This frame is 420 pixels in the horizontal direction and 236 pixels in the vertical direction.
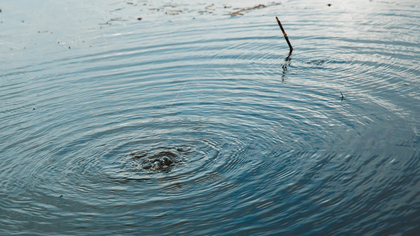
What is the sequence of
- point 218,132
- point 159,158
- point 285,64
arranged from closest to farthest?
point 159,158, point 218,132, point 285,64

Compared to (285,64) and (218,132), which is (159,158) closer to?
(218,132)

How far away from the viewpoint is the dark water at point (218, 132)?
16.2 feet

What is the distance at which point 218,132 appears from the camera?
23.0ft

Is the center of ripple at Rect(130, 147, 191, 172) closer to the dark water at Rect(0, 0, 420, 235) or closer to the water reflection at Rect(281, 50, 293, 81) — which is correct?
the dark water at Rect(0, 0, 420, 235)

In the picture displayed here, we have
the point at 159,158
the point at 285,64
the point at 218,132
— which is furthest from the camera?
the point at 285,64

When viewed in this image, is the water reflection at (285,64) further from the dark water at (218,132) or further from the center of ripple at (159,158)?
the center of ripple at (159,158)

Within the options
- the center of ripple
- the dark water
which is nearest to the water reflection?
the dark water

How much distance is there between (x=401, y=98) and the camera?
7.73 m

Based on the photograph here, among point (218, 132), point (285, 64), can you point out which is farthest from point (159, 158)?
point (285, 64)

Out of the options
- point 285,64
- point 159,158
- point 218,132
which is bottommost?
point 159,158

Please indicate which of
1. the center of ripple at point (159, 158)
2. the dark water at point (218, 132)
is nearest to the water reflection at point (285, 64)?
the dark water at point (218, 132)

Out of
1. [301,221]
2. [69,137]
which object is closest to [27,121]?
[69,137]

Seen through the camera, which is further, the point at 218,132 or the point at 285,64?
the point at 285,64

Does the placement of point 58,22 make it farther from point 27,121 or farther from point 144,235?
point 144,235
